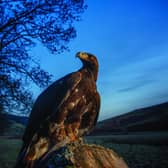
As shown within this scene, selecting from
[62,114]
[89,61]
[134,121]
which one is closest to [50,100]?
[62,114]

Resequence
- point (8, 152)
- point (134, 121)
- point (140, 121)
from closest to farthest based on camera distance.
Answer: point (8, 152), point (140, 121), point (134, 121)

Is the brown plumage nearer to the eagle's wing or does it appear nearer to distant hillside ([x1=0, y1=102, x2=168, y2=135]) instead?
the eagle's wing

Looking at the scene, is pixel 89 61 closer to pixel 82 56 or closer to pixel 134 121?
pixel 82 56

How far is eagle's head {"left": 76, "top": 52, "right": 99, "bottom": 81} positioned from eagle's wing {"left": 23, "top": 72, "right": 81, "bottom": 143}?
44cm

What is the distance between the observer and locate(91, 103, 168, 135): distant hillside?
10.7 metres

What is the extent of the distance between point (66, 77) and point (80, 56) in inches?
28.1

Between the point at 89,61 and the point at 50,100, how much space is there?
1.06 metres

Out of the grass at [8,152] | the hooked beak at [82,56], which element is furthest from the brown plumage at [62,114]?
the grass at [8,152]

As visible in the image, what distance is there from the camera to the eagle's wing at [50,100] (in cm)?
359

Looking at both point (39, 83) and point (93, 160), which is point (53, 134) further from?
point (39, 83)

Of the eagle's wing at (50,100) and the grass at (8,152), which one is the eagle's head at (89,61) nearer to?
the eagle's wing at (50,100)

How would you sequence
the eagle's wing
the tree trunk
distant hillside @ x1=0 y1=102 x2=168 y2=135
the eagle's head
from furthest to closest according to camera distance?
distant hillside @ x1=0 y1=102 x2=168 y2=135 → the eagle's head → the eagle's wing → the tree trunk

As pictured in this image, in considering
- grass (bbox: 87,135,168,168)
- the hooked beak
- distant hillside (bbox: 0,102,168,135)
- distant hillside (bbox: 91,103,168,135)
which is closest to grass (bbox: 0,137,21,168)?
distant hillside (bbox: 0,102,168,135)

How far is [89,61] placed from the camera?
15.1 feet
